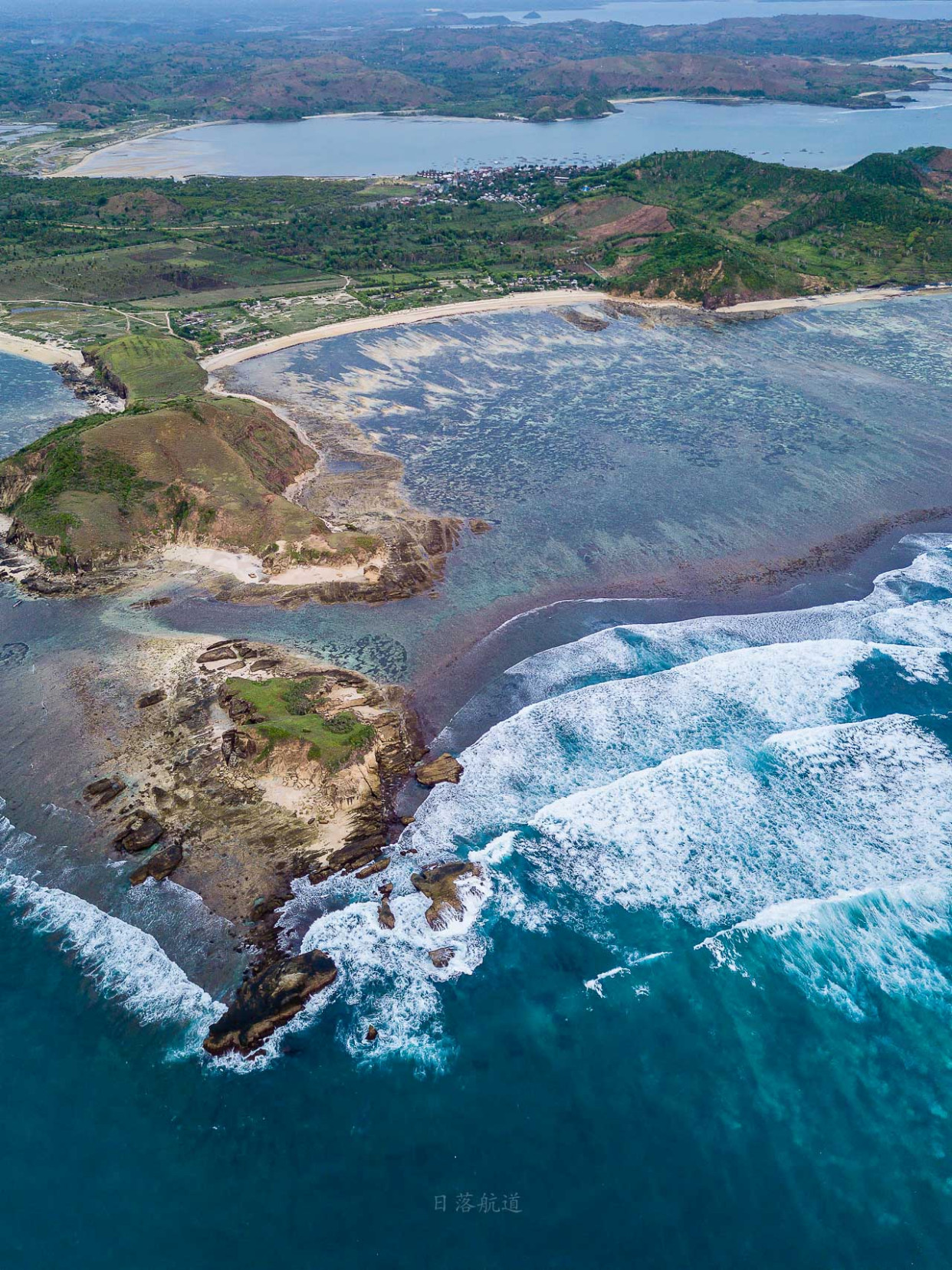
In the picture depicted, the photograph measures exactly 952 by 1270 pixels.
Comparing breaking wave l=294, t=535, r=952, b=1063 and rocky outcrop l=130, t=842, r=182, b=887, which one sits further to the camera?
rocky outcrop l=130, t=842, r=182, b=887

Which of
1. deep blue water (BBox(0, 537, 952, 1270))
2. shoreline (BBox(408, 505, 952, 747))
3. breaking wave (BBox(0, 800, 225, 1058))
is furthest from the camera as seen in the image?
shoreline (BBox(408, 505, 952, 747))

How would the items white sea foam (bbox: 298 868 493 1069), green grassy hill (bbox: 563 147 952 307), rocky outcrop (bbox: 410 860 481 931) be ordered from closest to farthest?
white sea foam (bbox: 298 868 493 1069)
rocky outcrop (bbox: 410 860 481 931)
green grassy hill (bbox: 563 147 952 307)

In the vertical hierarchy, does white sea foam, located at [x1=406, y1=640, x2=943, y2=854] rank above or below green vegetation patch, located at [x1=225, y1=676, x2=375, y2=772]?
below

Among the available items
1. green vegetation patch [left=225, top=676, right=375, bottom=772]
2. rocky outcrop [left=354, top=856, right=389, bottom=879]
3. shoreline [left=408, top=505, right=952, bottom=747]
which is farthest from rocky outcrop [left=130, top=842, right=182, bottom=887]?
shoreline [left=408, top=505, right=952, bottom=747]

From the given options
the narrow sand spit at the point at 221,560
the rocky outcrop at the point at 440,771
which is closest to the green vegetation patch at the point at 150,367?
the narrow sand spit at the point at 221,560

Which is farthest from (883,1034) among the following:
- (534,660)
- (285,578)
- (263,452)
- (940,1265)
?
(263,452)

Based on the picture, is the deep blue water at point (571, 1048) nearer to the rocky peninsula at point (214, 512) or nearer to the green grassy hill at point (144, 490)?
the rocky peninsula at point (214, 512)

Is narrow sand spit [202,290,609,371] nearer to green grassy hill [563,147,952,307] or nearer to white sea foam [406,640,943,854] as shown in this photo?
green grassy hill [563,147,952,307]
